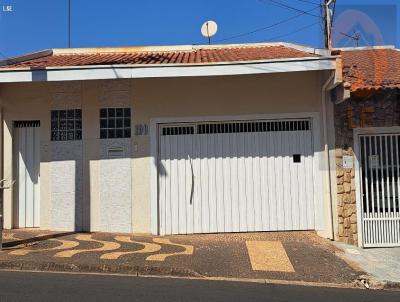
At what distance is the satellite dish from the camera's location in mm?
13227

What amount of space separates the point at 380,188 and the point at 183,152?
4.14 m

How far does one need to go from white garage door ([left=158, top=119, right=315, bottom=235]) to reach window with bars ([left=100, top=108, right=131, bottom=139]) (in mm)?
958

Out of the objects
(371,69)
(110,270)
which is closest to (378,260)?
(371,69)

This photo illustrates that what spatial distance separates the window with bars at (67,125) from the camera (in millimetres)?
10891

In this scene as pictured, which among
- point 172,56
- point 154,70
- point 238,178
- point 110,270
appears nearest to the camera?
point 110,270

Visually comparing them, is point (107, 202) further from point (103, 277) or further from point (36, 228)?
point (103, 277)

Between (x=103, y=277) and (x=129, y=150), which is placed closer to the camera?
(x=103, y=277)

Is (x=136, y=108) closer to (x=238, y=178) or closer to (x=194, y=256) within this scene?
(x=238, y=178)

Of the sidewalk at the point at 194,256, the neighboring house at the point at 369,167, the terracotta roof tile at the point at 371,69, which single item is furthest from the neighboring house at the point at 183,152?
the terracotta roof tile at the point at 371,69

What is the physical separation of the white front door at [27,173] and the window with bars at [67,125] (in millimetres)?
523

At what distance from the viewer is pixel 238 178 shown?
1055cm

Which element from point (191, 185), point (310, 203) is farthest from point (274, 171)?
point (191, 185)

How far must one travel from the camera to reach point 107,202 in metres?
10.7

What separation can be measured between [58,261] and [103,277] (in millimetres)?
988
